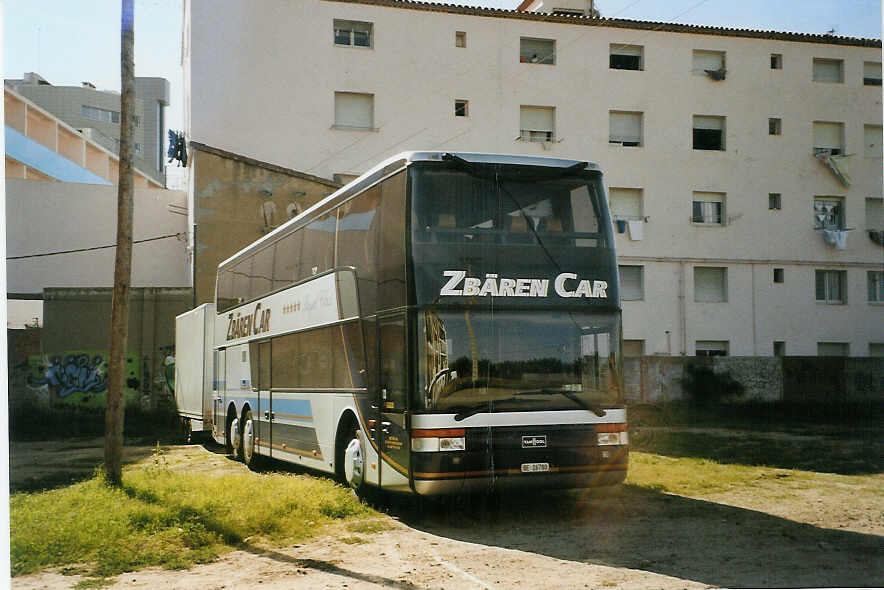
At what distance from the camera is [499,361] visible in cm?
889

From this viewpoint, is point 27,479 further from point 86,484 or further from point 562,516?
point 562,516

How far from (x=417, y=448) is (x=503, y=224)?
7.62 feet

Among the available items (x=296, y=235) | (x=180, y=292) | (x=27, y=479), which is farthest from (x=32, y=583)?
(x=180, y=292)

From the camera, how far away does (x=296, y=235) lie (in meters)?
12.6

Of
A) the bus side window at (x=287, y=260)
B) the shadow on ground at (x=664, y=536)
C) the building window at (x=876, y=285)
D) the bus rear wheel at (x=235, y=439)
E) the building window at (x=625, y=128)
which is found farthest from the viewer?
the bus rear wheel at (x=235, y=439)

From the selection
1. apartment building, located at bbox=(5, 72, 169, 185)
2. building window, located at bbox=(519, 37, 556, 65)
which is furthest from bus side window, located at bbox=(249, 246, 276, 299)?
building window, located at bbox=(519, 37, 556, 65)

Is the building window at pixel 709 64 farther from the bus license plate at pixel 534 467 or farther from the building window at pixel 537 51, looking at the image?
the bus license plate at pixel 534 467

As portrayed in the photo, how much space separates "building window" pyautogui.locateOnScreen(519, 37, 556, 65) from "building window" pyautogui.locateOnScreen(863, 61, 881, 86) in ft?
20.3

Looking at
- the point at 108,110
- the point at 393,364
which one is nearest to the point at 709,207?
the point at 393,364

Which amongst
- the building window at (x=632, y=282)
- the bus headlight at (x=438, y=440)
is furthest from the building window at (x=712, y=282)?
the bus headlight at (x=438, y=440)

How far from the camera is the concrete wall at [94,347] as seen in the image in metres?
13.3

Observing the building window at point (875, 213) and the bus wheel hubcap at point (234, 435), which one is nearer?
the building window at point (875, 213)

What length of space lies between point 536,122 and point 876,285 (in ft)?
18.7

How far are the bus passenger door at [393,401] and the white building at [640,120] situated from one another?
2946 mm
